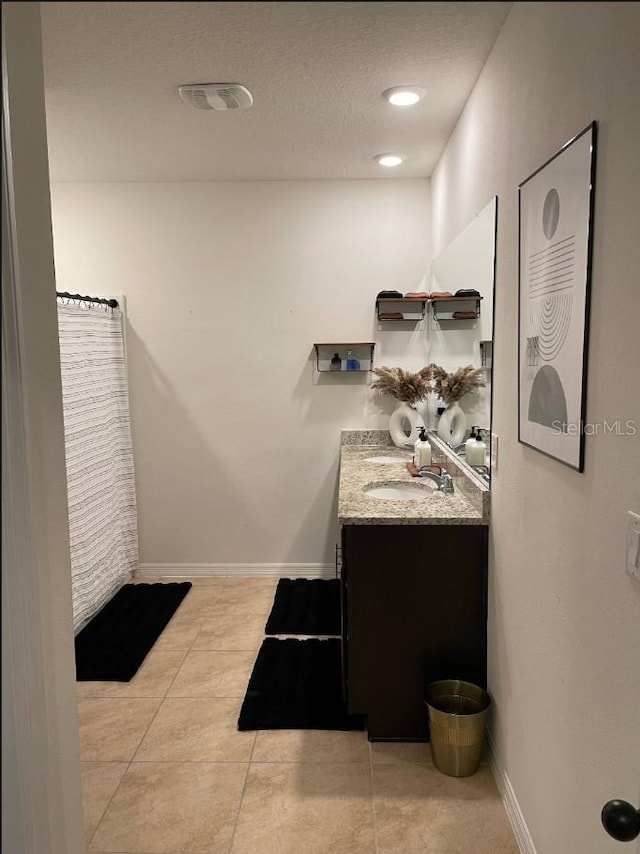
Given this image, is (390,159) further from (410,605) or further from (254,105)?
(410,605)

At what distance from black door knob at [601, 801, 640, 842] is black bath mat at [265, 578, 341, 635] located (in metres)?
2.59

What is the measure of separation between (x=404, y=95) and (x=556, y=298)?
146 centimetres

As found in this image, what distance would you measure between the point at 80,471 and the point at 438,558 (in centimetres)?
205

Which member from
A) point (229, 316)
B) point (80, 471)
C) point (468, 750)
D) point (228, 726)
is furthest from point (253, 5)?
point (229, 316)

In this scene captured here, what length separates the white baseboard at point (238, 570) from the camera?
4.32 m

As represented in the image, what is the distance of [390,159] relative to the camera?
3.55m

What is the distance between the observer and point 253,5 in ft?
2.09

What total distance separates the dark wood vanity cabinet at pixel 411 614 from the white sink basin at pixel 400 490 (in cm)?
67

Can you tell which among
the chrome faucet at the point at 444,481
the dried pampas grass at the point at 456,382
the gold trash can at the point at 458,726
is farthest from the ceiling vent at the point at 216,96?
the gold trash can at the point at 458,726

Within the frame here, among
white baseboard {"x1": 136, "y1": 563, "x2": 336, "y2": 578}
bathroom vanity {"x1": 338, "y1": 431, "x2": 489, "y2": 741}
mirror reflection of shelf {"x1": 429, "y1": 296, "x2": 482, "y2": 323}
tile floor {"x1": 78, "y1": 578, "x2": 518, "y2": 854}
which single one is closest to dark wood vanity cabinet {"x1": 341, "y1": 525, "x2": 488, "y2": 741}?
bathroom vanity {"x1": 338, "y1": 431, "x2": 489, "y2": 741}

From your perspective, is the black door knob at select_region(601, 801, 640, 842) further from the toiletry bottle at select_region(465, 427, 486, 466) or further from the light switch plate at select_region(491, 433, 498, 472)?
the toiletry bottle at select_region(465, 427, 486, 466)

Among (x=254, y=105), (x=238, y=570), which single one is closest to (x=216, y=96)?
(x=254, y=105)

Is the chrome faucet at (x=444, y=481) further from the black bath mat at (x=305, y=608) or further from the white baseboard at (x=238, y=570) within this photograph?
the white baseboard at (x=238, y=570)

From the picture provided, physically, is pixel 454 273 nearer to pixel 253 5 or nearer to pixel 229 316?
pixel 229 316
